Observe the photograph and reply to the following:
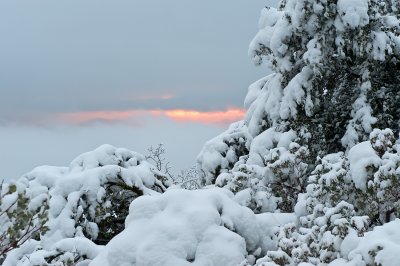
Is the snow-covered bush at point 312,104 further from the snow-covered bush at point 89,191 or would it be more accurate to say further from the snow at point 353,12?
the snow-covered bush at point 89,191

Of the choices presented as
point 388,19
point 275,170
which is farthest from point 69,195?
point 388,19

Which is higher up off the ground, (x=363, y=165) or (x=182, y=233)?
(x=363, y=165)

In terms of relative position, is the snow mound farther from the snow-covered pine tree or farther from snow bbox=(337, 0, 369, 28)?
snow bbox=(337, 0, 369, 28)

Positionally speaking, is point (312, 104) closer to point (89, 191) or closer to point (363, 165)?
point (363, 165)

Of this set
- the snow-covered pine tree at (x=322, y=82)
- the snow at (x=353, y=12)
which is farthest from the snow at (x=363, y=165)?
the snow at (x=353, y=12)

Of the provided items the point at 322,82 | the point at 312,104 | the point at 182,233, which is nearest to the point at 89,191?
the point at 182,233

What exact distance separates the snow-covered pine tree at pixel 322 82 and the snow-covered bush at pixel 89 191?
6.37 ft

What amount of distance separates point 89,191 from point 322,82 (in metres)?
5.50

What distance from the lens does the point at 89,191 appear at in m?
10.5

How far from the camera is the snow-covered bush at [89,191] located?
398 inches

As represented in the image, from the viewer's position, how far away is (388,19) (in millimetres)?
12328

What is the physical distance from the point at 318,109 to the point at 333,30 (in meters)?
1.82

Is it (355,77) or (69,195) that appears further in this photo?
(355,77)

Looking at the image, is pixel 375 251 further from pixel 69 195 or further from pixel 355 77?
pixel 355 77
